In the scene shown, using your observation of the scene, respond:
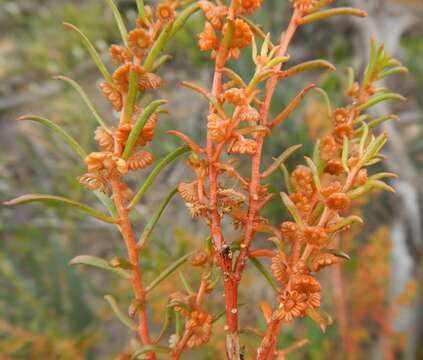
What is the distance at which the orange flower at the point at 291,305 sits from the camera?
413 millimetres

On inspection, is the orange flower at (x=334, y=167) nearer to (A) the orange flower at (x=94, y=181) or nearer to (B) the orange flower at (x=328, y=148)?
(B) the orange flower at (x=328, y=148)

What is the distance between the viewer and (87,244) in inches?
80.4

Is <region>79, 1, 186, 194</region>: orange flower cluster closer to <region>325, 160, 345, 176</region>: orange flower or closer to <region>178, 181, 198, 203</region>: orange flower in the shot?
<region>178, 181, 198, 203</region>: orange flower

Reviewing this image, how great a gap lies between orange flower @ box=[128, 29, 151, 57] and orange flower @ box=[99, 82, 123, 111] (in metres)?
0.03

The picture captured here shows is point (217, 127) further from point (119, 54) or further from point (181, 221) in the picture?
point (181, 221)

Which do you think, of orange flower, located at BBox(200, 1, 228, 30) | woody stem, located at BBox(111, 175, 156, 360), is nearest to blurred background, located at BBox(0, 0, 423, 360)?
woody stem, located at BBox(111, 175, 156, 360)

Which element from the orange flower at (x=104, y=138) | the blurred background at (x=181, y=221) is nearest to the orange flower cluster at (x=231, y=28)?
the orange flower at (x=104, y=138)

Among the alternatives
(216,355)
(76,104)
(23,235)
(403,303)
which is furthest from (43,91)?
(403,303)

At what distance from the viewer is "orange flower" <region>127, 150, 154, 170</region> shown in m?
0.42

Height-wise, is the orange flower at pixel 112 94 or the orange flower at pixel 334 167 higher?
the orange flower at pixel 112 94

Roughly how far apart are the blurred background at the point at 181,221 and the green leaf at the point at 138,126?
0.56m

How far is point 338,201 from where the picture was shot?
402 mm

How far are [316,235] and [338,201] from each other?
0.03 m

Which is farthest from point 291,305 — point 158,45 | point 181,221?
point 181,221
